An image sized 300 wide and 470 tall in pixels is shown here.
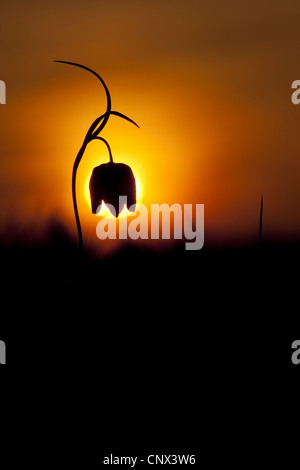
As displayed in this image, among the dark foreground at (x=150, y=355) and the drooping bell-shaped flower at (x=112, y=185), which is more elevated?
the drooping bell-shaped flower at (x=112, y=185)

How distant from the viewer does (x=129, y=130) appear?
260cm

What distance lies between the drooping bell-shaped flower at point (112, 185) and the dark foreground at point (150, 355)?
173mm

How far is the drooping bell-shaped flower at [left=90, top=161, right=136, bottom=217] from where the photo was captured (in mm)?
2262

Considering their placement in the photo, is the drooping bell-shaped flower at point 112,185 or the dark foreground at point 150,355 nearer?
the dark foreground at point 150,355

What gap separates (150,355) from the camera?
1927 mm

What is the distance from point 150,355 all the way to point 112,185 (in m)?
0.60

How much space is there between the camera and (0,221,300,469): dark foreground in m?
1.77

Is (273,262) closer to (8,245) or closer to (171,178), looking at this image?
(171,178)

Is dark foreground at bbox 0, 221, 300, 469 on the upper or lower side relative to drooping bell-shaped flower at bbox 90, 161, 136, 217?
lower

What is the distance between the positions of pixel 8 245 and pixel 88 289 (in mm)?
383

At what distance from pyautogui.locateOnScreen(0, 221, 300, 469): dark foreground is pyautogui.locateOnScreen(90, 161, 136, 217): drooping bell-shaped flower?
0.57ft

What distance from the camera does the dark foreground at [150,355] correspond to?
1.77m

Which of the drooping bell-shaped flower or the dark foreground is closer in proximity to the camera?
the dark foreground
